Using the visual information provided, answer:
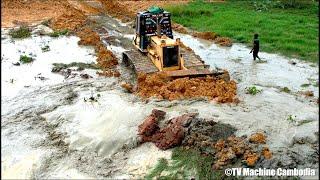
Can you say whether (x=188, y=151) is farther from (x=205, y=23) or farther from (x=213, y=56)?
(x=205, y=23)

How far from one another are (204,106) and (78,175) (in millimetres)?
4311

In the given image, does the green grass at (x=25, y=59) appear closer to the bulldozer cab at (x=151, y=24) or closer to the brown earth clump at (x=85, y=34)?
the brown earth clump at (x=85, y=34)

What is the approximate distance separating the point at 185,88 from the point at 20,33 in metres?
13.4

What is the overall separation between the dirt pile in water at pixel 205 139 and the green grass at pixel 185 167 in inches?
6.0

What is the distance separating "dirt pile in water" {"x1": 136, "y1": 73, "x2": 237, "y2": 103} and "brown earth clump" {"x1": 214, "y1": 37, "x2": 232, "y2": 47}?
6.58m

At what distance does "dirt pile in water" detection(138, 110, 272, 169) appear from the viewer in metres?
10.9

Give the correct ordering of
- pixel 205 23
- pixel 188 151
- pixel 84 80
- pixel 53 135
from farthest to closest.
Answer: pixel 205 23 < pixel 84 80 < pixel 53 135 < pixel 188 151

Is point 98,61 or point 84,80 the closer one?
point 84,80

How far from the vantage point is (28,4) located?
32.4 meters

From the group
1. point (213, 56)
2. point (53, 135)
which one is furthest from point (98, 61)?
point (53, 135)

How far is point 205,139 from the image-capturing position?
463 inches

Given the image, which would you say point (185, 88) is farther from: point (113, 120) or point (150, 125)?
point (150, 125)

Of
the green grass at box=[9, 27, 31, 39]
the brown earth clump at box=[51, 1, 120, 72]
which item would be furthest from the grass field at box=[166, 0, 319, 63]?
the green grass at box=[9, 27, 31, 39]

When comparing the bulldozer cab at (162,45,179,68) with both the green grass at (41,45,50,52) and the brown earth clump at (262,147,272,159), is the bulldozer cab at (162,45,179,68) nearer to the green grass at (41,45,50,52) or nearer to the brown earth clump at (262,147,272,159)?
the brown earth clump at (262,147,272,159)
